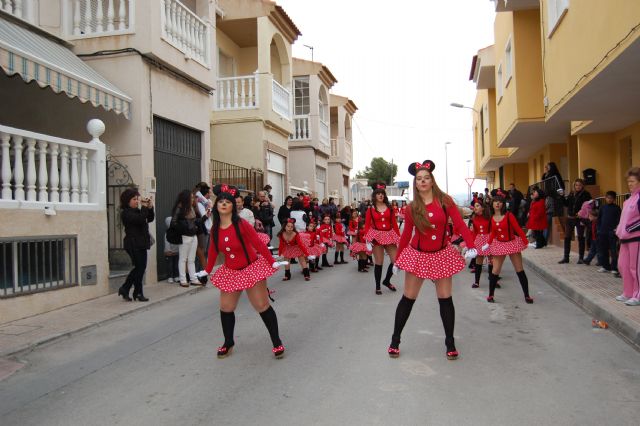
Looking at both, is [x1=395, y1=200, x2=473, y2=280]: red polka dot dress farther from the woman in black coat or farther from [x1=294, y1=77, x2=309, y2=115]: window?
[x1=294, y1=77, x2=309, y2=115]: window

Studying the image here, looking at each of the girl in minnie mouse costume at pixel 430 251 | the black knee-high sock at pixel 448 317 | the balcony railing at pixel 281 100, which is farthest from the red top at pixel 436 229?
the balcony railing at pixel 281 100

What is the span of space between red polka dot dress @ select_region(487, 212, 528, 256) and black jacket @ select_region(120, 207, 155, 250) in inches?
211

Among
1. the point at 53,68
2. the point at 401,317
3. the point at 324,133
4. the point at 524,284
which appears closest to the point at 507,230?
the point at 524,284

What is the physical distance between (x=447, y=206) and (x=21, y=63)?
6.45 m

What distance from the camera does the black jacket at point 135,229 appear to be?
8.62 m

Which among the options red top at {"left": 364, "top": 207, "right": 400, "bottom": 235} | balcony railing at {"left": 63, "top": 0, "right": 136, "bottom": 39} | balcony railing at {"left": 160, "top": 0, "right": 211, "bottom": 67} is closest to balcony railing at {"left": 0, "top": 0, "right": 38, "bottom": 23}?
balcony railing at {"left": 63, "top": 0, "right": 136, "bottom": 39}

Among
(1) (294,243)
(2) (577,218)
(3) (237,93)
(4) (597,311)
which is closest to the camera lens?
(4) (597,311)

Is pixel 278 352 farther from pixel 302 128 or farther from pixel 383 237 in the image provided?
pixel 302 128

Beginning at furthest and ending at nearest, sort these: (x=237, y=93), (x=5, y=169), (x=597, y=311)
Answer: (x=237, y=93), (x=5, y=169), (x=597, y=311)

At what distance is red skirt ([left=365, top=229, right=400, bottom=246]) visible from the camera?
9476 millimetres

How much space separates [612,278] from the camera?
32.3ft

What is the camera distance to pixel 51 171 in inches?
333

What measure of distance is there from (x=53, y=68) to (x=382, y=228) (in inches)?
232

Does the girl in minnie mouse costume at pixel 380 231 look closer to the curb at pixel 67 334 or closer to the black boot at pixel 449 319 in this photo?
the curb at pixel 67 334
